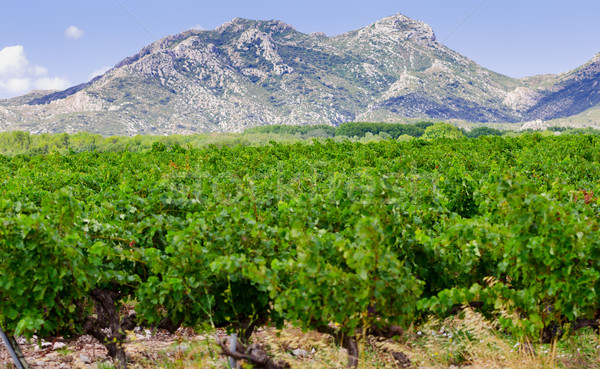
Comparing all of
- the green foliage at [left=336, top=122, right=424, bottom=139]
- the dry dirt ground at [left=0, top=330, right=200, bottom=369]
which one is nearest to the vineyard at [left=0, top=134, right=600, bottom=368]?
the dry dirt ground at [left=0, top=330, right=200, bottom=369]

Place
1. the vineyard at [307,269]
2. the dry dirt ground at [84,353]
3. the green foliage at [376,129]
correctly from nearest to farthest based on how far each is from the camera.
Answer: the vineyard at [307,269]
the dry dirt ground at [84,353]
the green foliage at [376,129]

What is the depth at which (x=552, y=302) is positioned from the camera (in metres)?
4.70

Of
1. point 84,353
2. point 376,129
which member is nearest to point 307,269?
point 84,353

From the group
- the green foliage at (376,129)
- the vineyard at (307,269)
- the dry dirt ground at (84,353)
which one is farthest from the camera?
the green foliage at (376,129)

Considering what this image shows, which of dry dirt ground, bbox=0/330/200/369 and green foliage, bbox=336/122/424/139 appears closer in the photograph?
dry dirt ground, bbox=0/330/200/369

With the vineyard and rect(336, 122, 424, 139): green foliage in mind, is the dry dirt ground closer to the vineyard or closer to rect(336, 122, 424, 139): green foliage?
the vineyard

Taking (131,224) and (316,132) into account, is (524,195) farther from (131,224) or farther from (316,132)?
(316,132)

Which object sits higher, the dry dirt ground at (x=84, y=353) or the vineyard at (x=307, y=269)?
the vineyard at (x=307, y=269)

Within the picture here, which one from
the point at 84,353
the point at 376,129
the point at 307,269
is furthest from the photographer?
the point at 376,129

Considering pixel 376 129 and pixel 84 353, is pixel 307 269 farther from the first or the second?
pixel 376 129

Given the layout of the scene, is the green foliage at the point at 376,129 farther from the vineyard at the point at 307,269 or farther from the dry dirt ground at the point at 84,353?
the vineyard at the point at 307,269

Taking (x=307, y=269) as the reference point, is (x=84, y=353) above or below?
below

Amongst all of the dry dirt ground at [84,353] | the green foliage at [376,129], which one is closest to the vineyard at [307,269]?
the dry dirt ground at [84,353]

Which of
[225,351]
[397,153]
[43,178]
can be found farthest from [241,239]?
[397,153]
